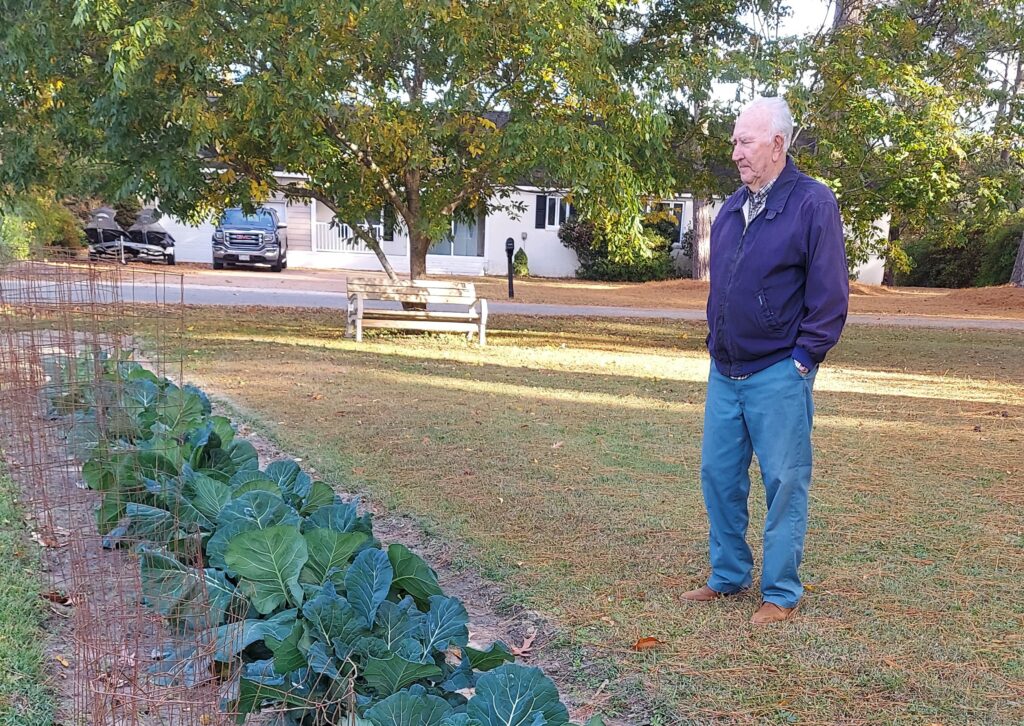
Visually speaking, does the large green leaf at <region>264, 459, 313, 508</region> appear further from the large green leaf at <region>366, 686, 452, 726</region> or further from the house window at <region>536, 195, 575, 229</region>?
the house window at <region>536, 195, 575, 229</region>

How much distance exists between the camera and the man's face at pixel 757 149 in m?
3.49

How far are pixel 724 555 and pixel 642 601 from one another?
15.3 inches

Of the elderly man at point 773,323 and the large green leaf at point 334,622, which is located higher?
the elderly man at point 773,323

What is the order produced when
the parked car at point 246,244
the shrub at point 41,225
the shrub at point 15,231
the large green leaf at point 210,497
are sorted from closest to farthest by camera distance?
→ the large green leaf at point 210,497, the shrub at point 15,231, the shrub at point 41,225, the parked car at point 246,244

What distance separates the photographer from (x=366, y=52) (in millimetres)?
11211

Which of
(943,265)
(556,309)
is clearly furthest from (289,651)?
(943,265)

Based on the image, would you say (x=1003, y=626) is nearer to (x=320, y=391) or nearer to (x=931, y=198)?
(x=320, y=391)

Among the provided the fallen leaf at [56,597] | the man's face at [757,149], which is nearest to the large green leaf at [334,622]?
Answer: the fallen leaf at [56,597]

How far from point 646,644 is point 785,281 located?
1.43 m

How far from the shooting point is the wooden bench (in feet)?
41.5

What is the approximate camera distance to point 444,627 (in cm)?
290

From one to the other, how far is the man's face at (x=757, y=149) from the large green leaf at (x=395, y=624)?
194 centimetres

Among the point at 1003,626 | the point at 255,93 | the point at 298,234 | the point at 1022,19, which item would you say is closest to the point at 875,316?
the point at 1022,19

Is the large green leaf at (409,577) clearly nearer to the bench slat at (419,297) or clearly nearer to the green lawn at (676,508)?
the green lawn at (676,508)
